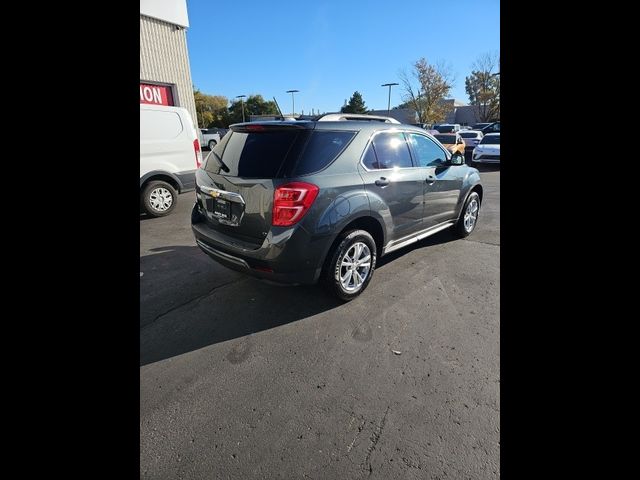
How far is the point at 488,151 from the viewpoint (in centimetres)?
1473

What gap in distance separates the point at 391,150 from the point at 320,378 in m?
2.51

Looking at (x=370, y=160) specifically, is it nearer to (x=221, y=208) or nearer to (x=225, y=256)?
(x=221, y=208)

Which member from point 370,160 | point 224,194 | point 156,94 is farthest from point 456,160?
point 156,94

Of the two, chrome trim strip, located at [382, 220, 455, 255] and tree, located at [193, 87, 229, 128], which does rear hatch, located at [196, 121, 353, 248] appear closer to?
chrome trim strip, located at [382, 220, 455, 255]

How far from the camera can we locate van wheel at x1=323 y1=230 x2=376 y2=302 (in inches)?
129

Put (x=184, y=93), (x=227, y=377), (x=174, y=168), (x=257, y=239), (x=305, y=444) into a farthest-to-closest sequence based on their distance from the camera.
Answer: (x=184, y=93), (x=174, y=168), (x=257, y=239), (x=227, y=377), (x=305, y=444)

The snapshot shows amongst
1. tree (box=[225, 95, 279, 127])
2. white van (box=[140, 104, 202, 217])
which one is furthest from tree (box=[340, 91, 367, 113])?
white van (box=[140, 104, 202, 217])

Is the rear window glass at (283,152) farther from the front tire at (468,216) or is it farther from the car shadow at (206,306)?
the front tire at (468,216)
